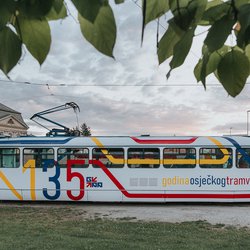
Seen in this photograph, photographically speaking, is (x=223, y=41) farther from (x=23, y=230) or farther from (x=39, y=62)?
(x=23, y=230)

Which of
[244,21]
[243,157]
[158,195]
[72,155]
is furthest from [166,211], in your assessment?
[244,21]

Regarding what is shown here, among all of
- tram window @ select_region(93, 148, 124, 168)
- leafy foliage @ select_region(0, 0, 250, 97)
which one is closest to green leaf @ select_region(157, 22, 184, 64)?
leafy foliage @ select_region(0, 0, 250, 97)

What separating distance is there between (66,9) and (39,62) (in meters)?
0.11

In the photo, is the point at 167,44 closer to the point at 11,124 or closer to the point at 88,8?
the point at 88,8

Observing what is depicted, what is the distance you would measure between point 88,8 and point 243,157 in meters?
14.4

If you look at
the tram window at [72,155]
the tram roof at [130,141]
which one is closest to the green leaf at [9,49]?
the tram roof at [130,141]

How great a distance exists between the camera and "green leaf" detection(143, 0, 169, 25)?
91 centimetres

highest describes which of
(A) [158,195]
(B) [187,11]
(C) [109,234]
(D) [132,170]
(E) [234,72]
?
(B) [187,11]

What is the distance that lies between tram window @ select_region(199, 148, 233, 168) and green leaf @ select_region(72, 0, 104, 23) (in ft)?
46.5

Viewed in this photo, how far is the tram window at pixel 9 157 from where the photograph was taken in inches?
599

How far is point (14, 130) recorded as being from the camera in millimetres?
60969

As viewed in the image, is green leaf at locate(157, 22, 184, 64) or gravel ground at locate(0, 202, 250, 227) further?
gravel ground at locate(0, 202, 250, 227)

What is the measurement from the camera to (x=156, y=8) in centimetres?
92

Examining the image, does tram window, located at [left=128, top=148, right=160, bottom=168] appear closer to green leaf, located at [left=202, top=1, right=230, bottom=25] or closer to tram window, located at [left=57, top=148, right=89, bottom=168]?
tram window, located at [left=57, top=148, right=89, bottom=168]
